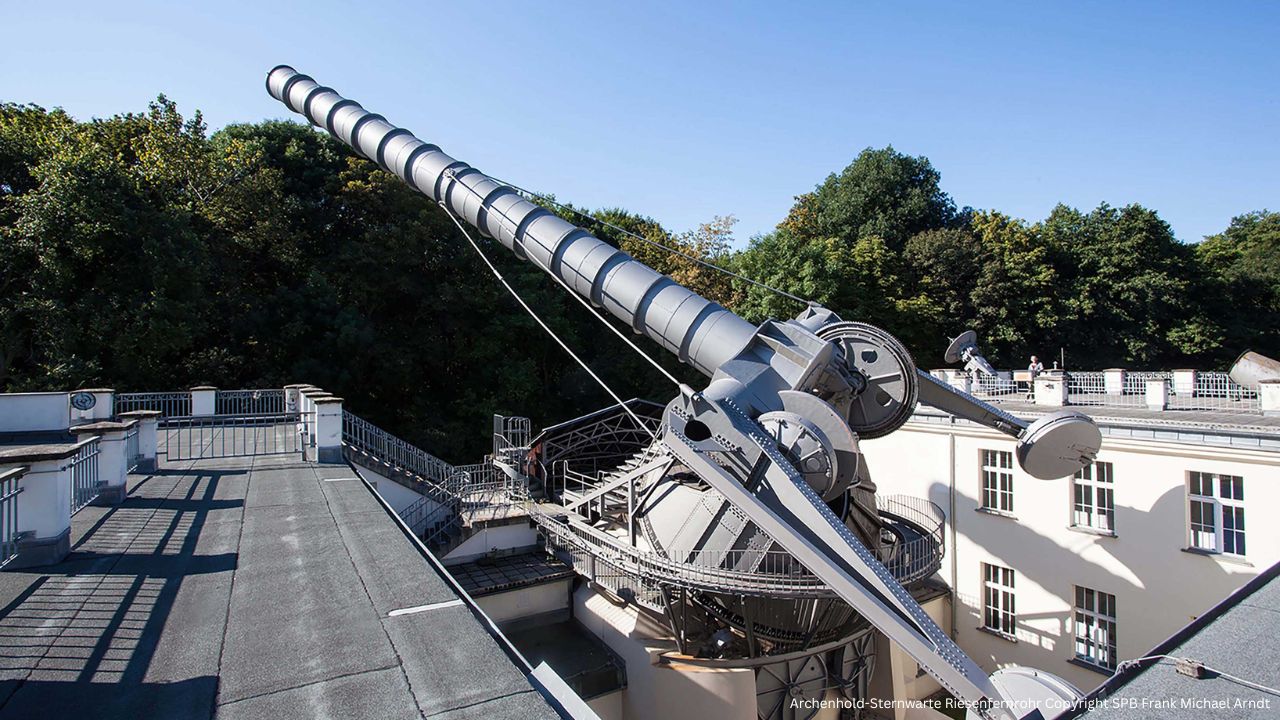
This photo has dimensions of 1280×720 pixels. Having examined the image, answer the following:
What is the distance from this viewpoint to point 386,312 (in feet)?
92.7

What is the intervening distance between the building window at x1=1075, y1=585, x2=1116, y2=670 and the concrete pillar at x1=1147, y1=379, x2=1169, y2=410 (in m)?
5.39

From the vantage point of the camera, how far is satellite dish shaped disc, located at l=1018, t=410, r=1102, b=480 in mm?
8523

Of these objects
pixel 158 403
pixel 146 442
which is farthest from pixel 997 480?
pixel 158 403

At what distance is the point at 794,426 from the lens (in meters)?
7.69

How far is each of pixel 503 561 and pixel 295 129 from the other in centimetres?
2172

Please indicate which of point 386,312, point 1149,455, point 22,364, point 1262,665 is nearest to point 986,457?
point 1149,455

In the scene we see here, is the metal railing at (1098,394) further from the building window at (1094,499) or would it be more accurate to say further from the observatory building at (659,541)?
the building window at (1094,499)

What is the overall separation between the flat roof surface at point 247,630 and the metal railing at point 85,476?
440 mm

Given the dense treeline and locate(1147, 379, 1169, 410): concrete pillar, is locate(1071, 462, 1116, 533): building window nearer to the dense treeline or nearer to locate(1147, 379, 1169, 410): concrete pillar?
locate(1147, 379, 1169, 410): concrete pillar

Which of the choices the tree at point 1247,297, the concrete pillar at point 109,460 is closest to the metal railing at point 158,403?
the concrete pillar at point 109,460

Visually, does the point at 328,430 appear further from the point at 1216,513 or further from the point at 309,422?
the point at 1216,513

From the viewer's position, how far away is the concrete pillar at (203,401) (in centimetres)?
1556

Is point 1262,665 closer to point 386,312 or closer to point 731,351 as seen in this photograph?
point 731,351

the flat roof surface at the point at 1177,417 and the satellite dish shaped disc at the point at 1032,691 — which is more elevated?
the flat roof surface at the point at 1177,417
